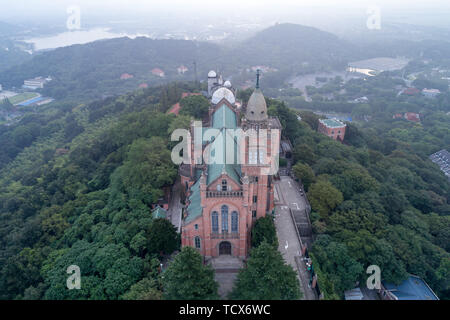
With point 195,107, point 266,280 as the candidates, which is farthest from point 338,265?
point 195,107


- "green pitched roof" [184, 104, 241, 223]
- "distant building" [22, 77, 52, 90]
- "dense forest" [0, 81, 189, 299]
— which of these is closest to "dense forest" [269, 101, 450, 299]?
"green pitched roof" [184, 104, 241, 223]

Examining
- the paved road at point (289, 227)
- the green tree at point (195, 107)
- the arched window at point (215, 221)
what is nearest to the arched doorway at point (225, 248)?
the arched window at point (215, 221)

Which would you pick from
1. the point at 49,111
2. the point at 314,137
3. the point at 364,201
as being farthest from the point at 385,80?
the point at 49,111

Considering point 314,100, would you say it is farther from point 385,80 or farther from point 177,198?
point 177,198

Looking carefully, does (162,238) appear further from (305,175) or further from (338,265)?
(305,175)

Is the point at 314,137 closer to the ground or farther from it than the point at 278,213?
farther from it

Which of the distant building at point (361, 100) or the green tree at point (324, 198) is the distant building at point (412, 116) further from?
the green tree at point (324, 198)
